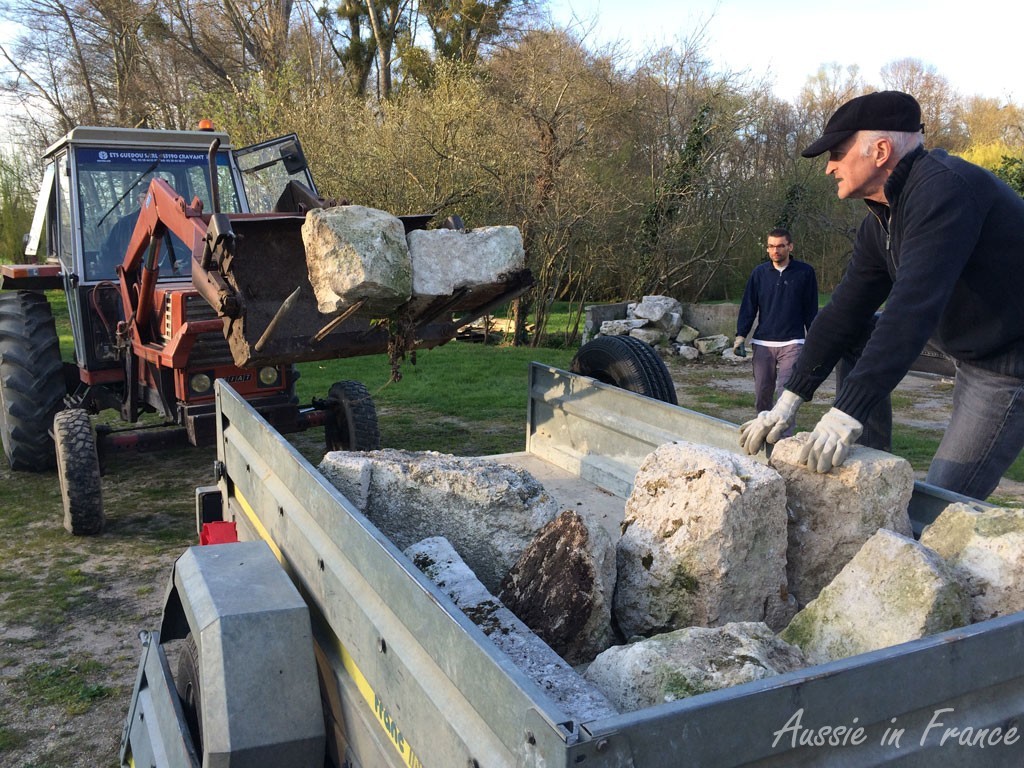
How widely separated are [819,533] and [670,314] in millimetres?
11278

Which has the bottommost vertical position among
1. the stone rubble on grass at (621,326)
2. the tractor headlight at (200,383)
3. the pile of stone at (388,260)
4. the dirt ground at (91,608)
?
the dirt ground at (91,608)

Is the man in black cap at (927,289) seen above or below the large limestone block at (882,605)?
above

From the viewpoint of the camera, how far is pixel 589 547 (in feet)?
7.06

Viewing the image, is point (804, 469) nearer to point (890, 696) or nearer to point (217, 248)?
point (890, 696)

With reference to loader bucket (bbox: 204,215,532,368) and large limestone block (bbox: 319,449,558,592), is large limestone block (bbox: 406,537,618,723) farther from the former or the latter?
loader bucket (bbox: 204,215,532,368)

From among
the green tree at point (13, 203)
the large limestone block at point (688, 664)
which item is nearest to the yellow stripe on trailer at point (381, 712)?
the large limestone block at point (688, 664)

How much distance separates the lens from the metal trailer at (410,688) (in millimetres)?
1229

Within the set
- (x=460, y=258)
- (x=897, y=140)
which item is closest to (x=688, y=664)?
(x=897, y=140)

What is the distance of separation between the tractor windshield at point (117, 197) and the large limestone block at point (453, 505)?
3708mm

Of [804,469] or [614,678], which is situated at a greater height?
[804,469]

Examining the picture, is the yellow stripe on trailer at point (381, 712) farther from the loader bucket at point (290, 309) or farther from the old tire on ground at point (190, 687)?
the loader bucket at point (290, 309)

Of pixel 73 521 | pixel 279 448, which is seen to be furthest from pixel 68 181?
pixel 279 448

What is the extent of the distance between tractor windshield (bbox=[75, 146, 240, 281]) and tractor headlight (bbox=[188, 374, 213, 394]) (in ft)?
3.43

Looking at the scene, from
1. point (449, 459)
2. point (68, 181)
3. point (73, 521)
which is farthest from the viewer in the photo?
point (68, 181)
